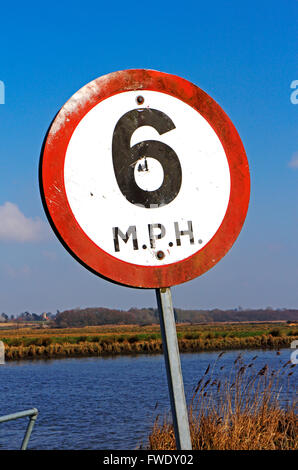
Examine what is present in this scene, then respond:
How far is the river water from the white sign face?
531 cm

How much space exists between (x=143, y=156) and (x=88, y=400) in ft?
64.6

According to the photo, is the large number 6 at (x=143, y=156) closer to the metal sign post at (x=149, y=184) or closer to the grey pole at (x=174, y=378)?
the metal sign post at (x=149, y=184)

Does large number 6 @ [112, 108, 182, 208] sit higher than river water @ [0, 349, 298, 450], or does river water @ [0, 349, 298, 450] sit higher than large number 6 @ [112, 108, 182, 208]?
large number 6 @ [112, 108, 182, 208]

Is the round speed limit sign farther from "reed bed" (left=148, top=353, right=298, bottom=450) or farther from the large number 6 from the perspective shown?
"reed bed" (left=148, top=353, right=298, bottom=450)

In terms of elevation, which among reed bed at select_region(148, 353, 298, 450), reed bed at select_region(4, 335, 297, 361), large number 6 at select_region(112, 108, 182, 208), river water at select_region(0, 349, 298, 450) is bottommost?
river water at select_region(0, 349, 298, 450)

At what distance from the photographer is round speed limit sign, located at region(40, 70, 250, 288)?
1907mm

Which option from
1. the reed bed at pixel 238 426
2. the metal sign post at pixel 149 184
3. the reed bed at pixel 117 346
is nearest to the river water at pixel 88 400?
the reed bed at pixel 238 426

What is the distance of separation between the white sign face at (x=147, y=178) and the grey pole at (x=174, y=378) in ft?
0.63

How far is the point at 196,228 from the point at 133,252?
273 millimetres

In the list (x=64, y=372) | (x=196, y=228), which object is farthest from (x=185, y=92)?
(x=64, y=372)

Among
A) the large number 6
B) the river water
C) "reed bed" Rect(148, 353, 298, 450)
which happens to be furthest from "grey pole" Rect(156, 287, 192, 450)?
the river water

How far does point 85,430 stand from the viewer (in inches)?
553

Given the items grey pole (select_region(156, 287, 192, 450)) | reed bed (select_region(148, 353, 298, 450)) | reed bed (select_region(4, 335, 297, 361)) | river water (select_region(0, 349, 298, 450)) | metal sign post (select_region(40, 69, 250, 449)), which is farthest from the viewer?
reed bed (select_region(4, 335, 297, 361))

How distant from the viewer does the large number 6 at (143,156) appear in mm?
1965
